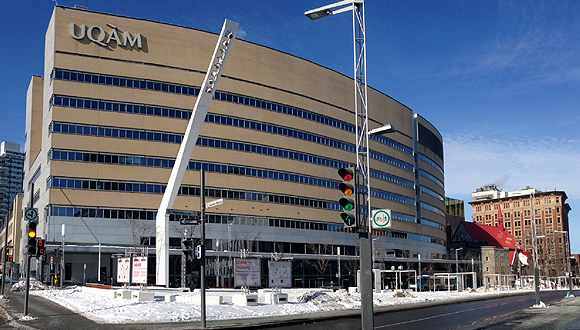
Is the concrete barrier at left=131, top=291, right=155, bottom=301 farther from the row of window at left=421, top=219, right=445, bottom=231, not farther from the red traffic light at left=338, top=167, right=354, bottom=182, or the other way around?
the row of window at left=421, top=219, right=445, bottom=231

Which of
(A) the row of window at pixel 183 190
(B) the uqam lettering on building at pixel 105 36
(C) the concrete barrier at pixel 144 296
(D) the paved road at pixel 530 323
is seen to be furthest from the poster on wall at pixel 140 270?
(B) the uqam lettering on building at pixel 105 36

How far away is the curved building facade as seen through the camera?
232ft

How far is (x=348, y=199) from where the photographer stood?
49.1ft

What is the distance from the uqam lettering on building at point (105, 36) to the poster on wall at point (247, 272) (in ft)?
157

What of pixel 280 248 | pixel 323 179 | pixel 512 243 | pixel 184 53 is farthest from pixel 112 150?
pixel 512 243

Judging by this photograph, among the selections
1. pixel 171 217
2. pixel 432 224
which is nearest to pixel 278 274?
pixel 171 217

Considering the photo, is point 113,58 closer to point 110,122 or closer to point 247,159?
point 110,122

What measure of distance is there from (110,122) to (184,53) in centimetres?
1456

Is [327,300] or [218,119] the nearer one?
[327,300]

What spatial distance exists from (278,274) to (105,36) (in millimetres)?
49321

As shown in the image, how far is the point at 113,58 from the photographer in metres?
73.4

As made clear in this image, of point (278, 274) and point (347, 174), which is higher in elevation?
point (347, 174)

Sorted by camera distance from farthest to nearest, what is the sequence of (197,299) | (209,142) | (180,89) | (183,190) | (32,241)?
(209,142) → (180,89) → (183,190) → (197,299) → (32,241)

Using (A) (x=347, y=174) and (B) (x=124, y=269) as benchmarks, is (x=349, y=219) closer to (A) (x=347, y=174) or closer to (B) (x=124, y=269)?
(A) (x=347, y=174)
